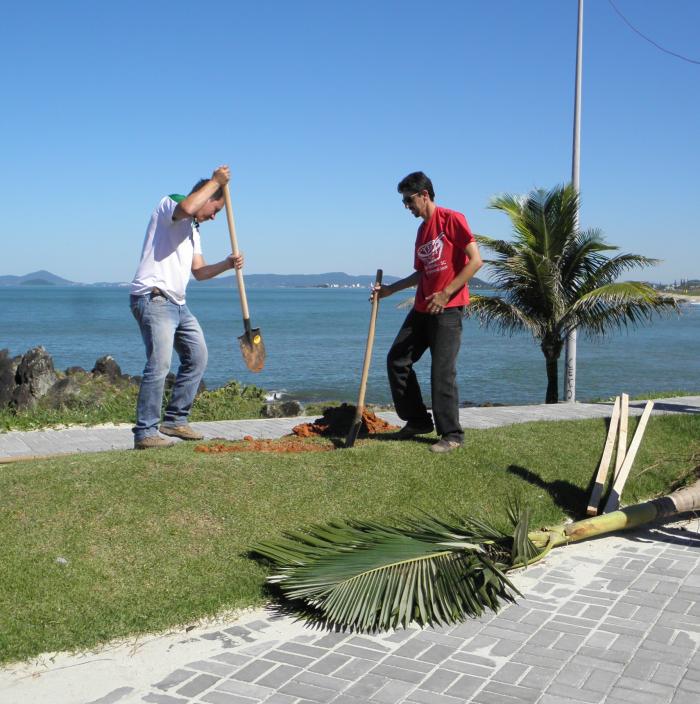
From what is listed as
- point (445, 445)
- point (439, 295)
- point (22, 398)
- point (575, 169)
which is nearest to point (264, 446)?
point (445, 445)

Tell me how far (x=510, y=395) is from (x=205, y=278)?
953 inches

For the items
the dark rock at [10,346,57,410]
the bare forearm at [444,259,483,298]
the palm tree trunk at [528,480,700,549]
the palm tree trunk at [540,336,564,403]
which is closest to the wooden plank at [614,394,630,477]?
the palm tree trunk at [528,480,700,549]

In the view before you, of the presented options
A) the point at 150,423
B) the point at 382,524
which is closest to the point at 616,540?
the point at 382,524

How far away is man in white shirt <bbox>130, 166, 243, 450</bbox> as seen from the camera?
6.94 meters

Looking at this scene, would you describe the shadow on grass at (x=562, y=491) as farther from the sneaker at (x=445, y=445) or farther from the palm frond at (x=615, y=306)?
the palm frond at (x=615, y=306)

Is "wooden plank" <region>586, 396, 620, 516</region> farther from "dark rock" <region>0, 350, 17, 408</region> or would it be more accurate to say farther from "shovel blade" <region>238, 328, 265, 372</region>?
"dark rock" <region>0, 350, 17, 408</region>

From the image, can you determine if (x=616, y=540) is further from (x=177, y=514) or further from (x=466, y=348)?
(x=466, y=348)

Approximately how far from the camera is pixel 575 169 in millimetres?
19250

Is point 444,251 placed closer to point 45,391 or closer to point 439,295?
point 439,295

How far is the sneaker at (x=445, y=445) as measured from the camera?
7.43 meters

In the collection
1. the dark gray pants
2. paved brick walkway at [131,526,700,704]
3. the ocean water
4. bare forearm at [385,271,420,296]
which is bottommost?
the ocean water

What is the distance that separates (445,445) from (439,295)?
1251mm

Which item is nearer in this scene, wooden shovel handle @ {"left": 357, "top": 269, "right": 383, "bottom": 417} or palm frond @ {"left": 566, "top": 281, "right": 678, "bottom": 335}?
wooden shovel handle @ {"left": 357, "top": 269, "right": 383, "bottom": 417}

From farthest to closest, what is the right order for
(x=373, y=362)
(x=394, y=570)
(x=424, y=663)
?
1. (x=373, y=362)
2. (x=394, y=570)
3. (x=424, y=663)
